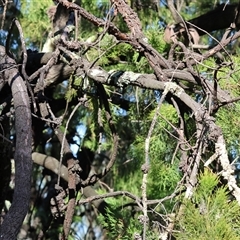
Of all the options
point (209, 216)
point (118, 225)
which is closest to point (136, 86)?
point (118, 225)

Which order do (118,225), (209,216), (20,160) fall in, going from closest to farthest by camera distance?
(209,216) → (20,160) → (118,225)

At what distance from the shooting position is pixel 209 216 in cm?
106

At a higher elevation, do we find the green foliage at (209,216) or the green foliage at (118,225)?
the green foliage at (209,216)

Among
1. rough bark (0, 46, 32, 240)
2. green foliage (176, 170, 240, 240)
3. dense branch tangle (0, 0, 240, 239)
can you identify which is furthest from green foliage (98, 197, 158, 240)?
green foliage (176, 170, 240, 240)

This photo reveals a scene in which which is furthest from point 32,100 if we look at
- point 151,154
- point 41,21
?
point 41,21

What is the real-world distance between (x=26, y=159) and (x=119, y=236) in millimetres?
631

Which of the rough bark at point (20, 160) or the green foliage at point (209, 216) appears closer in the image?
the green foliage at point (209, 216)

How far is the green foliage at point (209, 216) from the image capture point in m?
1.02

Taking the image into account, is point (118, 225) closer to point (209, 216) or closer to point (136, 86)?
point (136, 86)

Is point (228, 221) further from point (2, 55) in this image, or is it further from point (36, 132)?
point (36, 132)

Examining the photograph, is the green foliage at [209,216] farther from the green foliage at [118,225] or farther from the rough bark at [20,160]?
the green foliage at [118,225]

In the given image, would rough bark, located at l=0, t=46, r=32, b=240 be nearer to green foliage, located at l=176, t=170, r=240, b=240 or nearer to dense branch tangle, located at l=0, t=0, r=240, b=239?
dense branch tangle, located at l=0, t=0, r=240, b=239

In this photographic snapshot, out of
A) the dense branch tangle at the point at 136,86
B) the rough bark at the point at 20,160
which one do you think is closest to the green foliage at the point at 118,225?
the dense branch tangle at the point at 136,86

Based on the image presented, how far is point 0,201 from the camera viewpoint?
2520 mm
